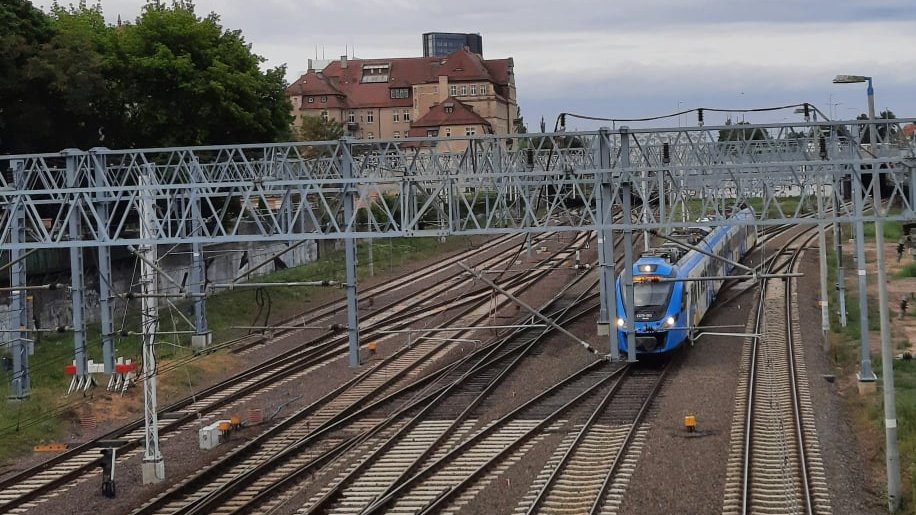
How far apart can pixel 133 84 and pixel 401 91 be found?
5462 cm

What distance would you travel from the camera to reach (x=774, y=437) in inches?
770

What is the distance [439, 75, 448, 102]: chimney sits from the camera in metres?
87.1

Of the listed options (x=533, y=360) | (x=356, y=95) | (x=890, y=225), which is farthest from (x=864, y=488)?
(x=356, y=95)

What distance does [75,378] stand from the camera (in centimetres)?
2523

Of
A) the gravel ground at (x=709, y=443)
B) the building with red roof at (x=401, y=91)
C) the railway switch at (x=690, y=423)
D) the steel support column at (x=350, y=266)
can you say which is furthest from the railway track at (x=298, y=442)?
the building with red roof at (x=401, y=91)

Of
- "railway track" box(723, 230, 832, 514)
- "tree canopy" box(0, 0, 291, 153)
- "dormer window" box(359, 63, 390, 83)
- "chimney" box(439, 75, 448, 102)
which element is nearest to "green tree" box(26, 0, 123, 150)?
"tree canopy" box(0, 0, 291, 153)

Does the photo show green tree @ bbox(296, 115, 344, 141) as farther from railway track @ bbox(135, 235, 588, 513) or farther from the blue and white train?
the blue and white train

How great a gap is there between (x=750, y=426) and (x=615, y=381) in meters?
5.27

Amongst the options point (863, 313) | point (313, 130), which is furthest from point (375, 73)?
point (863, 313)

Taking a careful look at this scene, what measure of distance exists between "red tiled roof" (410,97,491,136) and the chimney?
6380 millimetres

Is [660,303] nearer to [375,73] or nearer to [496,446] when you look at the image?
[496,446]

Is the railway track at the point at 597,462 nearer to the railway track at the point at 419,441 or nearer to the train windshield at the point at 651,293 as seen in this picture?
the railway track at the point at 419,441

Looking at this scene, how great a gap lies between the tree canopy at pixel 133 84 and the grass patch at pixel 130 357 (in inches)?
244

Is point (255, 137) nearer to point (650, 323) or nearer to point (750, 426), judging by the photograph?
point (650, 323)
